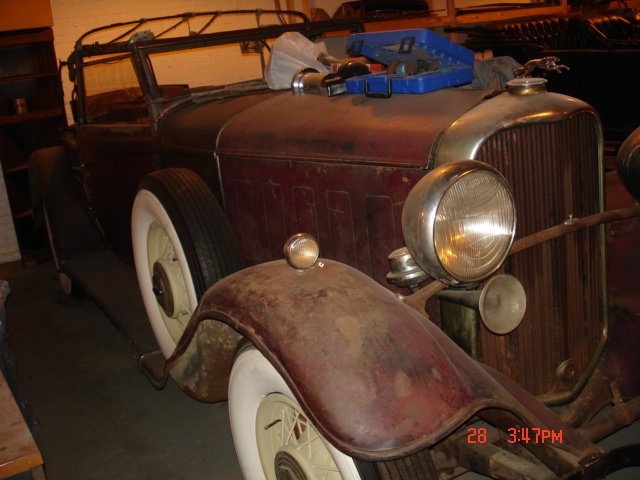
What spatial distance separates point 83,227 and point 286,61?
191 centimetres

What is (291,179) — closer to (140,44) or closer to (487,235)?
(487,235)

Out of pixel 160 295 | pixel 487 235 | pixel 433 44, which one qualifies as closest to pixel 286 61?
pixel 433 44

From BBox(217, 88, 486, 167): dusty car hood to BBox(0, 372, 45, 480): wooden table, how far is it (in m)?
1.17

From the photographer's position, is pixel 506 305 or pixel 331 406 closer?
pixel 331 406

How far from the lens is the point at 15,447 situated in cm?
173

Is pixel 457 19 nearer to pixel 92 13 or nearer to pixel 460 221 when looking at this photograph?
pixel 92 13

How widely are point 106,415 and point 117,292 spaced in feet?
2.34

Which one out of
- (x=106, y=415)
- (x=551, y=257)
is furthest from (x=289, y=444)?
(x=106, y=415)

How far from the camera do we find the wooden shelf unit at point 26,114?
496cm

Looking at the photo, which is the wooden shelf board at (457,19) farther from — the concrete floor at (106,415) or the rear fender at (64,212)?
the concrete floor at (106,415)

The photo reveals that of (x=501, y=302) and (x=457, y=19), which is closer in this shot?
(x=501, y=302)

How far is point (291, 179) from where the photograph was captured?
2.15m

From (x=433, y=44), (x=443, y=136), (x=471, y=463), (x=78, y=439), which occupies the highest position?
(x=433, y=44)

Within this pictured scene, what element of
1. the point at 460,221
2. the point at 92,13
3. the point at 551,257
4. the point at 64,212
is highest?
the point at 92,13
